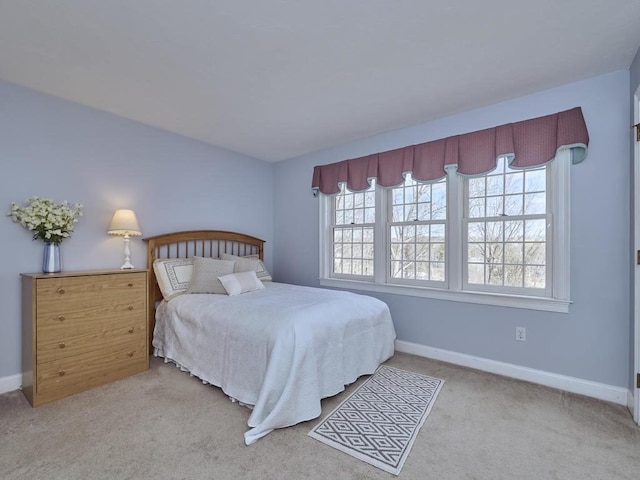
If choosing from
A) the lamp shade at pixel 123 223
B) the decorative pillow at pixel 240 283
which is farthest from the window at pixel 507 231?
the lamp shade at pixel 123 223

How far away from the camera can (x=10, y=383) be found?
2.35m

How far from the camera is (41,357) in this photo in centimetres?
213

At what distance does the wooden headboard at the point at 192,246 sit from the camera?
10.3 ft

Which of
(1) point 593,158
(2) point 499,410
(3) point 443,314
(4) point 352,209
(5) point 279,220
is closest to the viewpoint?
(2) point 499,410

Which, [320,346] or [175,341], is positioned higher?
[320,346]

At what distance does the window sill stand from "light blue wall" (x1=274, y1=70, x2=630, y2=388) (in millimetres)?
57

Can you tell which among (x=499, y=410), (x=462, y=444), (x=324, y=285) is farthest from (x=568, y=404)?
(x=324, y=285)

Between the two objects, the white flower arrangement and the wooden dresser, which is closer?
the wooden dresser

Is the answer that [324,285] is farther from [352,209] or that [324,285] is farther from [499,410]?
[499,410]

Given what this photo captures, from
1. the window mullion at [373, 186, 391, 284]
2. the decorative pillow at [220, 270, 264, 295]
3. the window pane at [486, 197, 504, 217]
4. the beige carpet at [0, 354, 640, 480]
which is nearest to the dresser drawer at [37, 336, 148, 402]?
the beige carpet at [0, 354, 640, 480]

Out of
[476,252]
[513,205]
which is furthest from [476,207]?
[476,252]

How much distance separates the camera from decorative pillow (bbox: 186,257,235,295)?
3004mm

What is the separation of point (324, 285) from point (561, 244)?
2490 mm

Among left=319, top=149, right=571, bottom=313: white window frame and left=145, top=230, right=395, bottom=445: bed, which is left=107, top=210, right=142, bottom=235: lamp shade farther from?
left=319, top=149, right=571, bottom=313: white window frame
